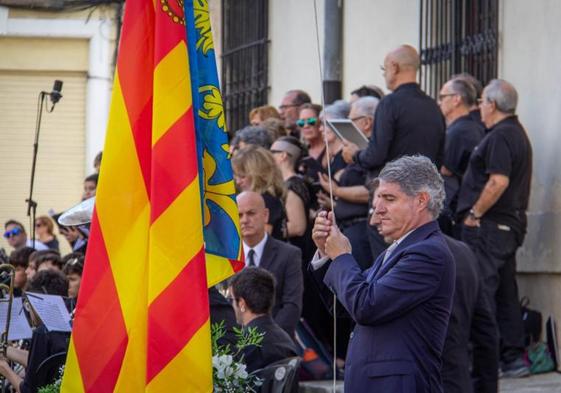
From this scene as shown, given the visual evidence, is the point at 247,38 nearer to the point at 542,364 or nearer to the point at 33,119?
the point at 33,119

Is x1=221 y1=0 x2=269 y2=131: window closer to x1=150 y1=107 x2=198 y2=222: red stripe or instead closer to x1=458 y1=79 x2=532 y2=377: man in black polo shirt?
x1=458 y1=79 x2=532 y2=377: man in black polo shirt

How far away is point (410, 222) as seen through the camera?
20.5 feet

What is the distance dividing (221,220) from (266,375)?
0.94m

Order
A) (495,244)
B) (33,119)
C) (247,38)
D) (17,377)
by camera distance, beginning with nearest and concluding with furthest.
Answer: (17,377) < (495,244) < (247,38) < (33,119)

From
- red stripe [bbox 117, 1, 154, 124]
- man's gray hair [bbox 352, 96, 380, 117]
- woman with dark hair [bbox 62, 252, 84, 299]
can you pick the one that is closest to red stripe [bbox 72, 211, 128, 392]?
red stripe [bbox 117, 1, 154, 124]

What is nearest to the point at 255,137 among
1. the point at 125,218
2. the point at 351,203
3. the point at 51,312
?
the point at 351,203

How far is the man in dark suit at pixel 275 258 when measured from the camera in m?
9.79

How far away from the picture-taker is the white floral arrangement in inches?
279

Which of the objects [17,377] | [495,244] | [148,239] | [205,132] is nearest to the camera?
[148,239]

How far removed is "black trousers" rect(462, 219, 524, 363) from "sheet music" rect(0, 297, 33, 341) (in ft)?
11.0

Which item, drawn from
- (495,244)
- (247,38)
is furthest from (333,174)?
(247,38)

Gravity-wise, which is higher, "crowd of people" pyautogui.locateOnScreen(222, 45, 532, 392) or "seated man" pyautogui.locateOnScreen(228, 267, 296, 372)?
"crowd of people" pyautogui.locateOnScreen(222, 45, 532, 392)

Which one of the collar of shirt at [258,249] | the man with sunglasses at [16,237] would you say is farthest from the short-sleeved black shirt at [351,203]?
the man with sunglasses at [16,237]

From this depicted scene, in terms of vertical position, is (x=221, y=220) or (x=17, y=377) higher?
(x=221, y=220)
